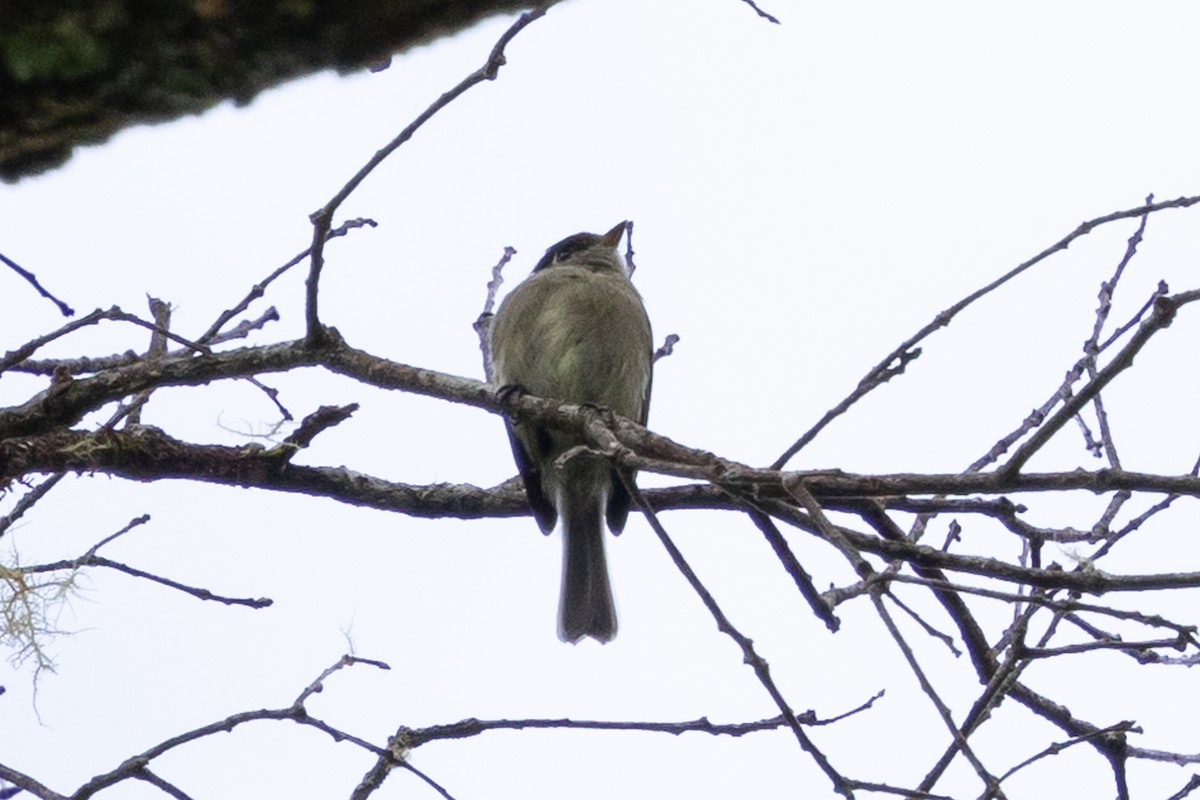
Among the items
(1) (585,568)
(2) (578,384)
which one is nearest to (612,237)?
(2) (578,384)

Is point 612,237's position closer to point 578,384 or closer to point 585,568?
point 578,384

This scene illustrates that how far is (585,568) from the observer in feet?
21.4

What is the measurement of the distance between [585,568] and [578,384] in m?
0.83

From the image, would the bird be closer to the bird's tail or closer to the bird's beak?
the bird's tail

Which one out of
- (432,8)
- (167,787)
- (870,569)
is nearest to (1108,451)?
(870,569)

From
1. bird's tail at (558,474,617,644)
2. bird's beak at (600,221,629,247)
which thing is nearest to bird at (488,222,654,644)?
bird's tail at (558,474,617,644)

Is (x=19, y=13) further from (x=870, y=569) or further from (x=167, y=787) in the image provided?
(x=167, y=787)

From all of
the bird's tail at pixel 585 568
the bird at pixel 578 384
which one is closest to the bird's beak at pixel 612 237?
the bird at pixel 578 384

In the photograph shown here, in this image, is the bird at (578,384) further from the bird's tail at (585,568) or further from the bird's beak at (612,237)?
the bird's beak at (612,237)

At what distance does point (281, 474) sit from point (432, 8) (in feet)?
9.76

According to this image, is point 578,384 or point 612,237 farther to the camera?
point 612,237

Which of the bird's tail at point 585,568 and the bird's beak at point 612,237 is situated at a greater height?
the bird's beak at point 612,237

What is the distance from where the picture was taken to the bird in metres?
6.30

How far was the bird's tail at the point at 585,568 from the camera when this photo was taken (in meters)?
6.34
